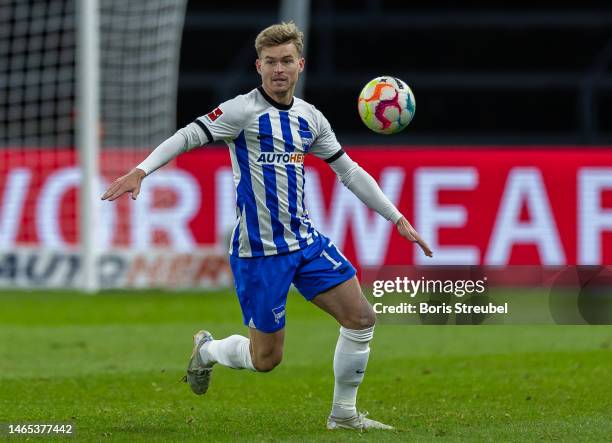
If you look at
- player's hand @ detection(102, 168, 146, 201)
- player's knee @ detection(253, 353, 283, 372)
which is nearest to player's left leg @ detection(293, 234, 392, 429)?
player's knee @ detection(253, 353, 283, 372)

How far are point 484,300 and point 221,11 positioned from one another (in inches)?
655

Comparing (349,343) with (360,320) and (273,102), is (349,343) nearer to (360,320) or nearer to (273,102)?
(360,320)

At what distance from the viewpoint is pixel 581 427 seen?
7375 millimetres

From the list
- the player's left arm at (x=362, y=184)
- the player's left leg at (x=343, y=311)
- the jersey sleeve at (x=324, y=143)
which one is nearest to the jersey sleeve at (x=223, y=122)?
the jersey sleeve at (x=324, y=143)

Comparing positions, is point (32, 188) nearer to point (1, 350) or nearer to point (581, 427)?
point (1, 350)

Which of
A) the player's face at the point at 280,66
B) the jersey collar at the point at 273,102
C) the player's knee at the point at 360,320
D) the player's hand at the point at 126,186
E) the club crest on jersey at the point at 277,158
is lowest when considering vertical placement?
the player's knee at the point at 360,320

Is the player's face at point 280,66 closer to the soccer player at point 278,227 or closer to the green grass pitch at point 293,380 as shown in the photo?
the soccer player at point 278,227

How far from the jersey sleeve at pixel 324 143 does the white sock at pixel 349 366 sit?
99 centimetres

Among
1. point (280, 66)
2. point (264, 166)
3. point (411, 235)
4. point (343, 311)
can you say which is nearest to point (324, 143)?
point (264, 166)

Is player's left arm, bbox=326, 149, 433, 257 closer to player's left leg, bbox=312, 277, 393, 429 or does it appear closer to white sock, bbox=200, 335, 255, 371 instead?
player's left leg, bbox=312, 277, 393, 429

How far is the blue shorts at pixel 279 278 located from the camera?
7258 millimetres

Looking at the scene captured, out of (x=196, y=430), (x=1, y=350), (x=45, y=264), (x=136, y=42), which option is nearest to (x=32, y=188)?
(x=45, y=264)

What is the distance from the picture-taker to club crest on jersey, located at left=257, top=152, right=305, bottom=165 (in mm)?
7266

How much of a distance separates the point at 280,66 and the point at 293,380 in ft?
11.2
